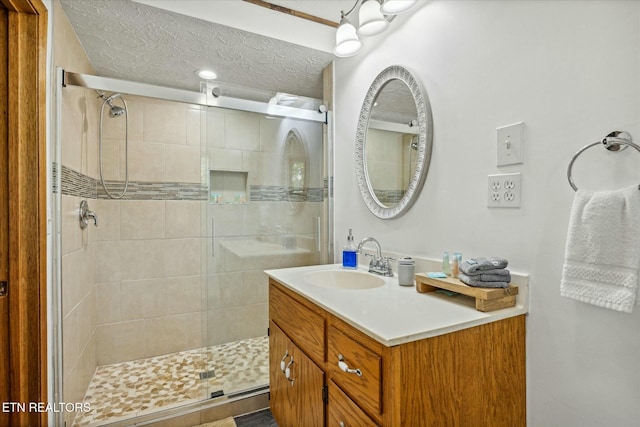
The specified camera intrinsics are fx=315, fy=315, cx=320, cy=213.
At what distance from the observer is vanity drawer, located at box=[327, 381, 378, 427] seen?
0.93 meters

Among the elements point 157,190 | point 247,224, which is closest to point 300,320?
point 247,224

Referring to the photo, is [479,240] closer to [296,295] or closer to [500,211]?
[500,211]

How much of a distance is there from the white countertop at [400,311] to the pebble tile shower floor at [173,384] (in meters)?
0.90

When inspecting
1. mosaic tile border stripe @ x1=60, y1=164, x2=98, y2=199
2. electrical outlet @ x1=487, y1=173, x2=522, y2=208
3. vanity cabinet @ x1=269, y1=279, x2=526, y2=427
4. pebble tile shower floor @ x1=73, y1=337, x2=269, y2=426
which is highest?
mosaic tile border stripe @ x1=60, y1=164, x2=98, y2=199

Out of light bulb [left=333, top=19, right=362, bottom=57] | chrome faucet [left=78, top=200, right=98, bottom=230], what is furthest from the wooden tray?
chrome faucet [left=78, top=200, right=98, bottom=230]

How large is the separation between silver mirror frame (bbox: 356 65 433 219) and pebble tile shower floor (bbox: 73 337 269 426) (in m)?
1.16

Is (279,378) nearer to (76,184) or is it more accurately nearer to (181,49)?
(76,184)

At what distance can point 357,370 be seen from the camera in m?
0.95

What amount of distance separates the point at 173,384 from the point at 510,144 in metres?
2.47

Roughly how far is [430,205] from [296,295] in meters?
0.73

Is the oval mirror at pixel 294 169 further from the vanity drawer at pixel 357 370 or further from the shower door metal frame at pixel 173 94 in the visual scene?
the vanity drawer at pixel 357 370

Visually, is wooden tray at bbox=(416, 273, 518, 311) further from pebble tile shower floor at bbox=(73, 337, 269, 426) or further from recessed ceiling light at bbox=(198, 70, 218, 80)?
recessed ceiling light at bbox=(198, 70, 218, 80)

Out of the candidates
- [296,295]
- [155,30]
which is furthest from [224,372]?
[155,30]

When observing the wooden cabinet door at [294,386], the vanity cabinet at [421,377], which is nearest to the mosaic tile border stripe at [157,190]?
the wooden cabinet door at [294,386]
